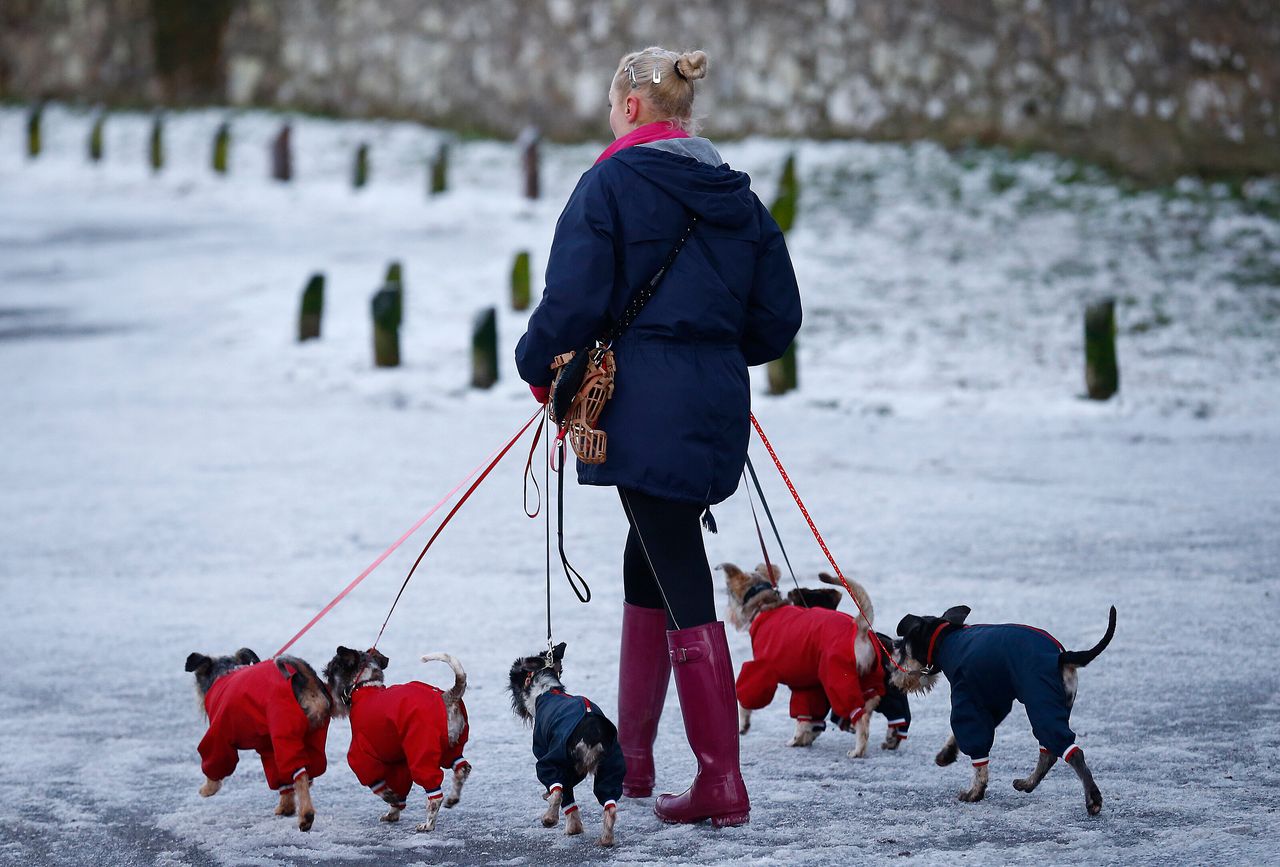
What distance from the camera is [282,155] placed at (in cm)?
1900

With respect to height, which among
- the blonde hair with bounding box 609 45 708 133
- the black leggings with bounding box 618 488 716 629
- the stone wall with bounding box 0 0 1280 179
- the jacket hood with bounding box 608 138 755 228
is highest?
the stone wall with bounding box 0 0 1280 179

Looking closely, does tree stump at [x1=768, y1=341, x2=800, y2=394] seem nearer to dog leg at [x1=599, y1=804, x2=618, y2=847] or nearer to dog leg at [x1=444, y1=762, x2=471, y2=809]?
dog leg at [x1=444, y1=762, x2=471, y2=809]

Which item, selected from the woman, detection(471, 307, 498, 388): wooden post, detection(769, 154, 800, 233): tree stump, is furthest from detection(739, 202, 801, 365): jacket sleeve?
detection(769, 154, 800, 233): tree stump

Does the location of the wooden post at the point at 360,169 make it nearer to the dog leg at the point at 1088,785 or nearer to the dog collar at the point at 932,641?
A: the dog collar at the point at 932,641

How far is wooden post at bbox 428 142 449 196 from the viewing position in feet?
58.6

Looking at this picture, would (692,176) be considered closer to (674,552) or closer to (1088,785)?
(674,552)

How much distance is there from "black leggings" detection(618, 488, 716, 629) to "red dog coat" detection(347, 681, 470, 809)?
0.60m

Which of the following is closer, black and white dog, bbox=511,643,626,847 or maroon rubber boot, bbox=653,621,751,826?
black and white dog, bbox=511,643,626,847

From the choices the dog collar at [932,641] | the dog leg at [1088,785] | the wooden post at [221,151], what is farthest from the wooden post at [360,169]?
the dog leg at [1088,785]

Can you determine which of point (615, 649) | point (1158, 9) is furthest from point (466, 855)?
point (1158, 9)

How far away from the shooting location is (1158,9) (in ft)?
54.0

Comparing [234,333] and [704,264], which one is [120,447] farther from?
[704,264]

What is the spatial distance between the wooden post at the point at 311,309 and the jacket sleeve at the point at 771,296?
858cm

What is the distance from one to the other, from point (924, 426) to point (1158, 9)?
873 cm
